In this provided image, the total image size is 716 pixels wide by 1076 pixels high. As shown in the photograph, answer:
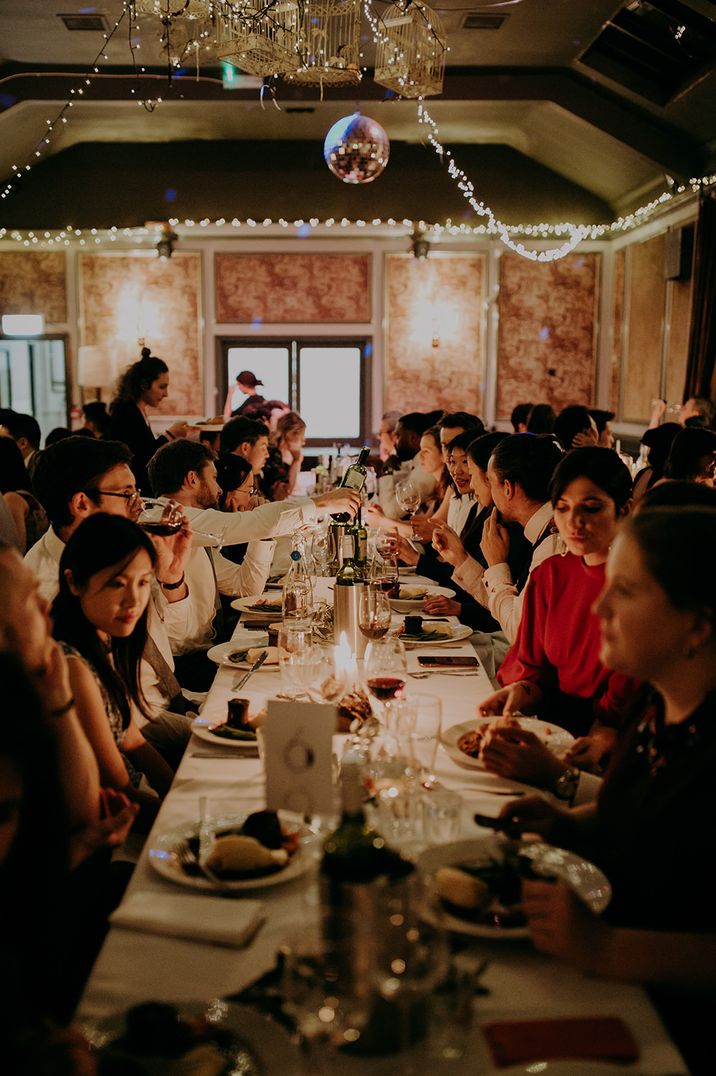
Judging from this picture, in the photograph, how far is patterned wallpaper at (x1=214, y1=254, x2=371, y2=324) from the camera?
426 inches

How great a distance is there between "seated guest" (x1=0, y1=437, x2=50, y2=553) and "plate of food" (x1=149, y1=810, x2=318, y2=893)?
3.39 metres

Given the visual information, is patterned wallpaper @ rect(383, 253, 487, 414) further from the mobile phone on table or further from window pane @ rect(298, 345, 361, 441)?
the mobile phone on table

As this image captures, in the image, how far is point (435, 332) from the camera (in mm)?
10922

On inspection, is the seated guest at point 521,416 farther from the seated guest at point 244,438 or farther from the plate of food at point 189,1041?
the plate of food at point 189,1041

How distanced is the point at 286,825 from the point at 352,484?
7.76 ft

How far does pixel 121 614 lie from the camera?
7.05 ft

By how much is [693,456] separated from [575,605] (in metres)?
2.35

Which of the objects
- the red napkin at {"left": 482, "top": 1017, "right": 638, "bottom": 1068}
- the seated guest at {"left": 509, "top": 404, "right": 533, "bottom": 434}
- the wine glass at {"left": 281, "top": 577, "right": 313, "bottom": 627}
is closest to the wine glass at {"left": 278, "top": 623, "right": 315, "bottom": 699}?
the wine glass at {"left": 281, "top": 577, "right": 313, "bottom": 627}

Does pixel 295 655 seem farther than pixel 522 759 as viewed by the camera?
Yes

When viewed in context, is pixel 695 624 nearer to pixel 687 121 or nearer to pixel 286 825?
pixel 286 825

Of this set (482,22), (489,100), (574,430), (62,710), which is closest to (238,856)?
(62,710)

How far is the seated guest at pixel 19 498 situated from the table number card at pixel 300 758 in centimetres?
344

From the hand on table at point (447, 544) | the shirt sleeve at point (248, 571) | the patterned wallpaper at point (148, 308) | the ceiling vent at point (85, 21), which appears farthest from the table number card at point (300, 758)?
the patterned wallpaper at point (148, 308)

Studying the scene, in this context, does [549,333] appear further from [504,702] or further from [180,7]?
[504,702]
